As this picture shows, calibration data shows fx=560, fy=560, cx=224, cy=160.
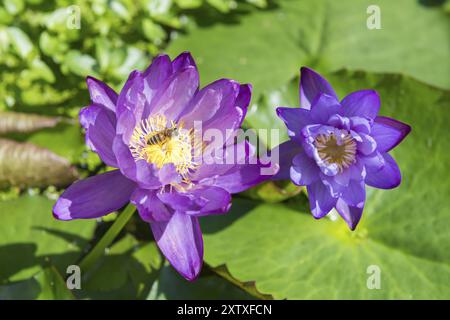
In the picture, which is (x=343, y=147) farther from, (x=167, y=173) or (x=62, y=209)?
(x=62, y=209)

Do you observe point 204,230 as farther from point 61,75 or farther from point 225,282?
point 61,75

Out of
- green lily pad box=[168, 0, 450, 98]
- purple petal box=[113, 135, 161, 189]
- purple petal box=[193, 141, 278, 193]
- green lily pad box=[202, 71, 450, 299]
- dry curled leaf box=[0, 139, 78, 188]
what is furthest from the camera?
green lily pad box=[168, 0, 450, 98]

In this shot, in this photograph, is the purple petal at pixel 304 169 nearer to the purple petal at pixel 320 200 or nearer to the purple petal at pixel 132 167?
the purple petal at pixel 320 200

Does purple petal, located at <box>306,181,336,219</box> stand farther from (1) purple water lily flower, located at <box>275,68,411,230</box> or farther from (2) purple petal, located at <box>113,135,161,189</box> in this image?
(2) purple petal, located at <box>113,135,161,189</box>

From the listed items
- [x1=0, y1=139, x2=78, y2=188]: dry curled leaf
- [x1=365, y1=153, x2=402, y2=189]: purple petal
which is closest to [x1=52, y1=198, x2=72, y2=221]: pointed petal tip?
[x1=365, y1=153, x2=402, y2=189]: purple petal

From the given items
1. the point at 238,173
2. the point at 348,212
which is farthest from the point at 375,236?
the point at 238,173

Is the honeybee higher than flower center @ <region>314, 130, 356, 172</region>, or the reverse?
the honeybee

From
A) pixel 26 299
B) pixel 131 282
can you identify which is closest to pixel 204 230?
pixel 131 282
